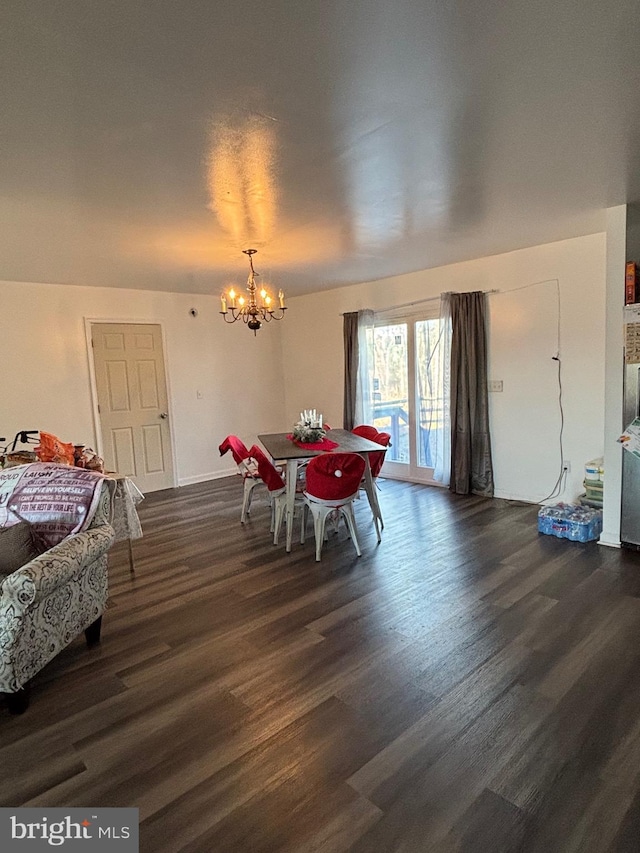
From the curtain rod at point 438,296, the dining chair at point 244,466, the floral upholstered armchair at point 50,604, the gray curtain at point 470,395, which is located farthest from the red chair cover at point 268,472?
the curtain rod at point 438,296

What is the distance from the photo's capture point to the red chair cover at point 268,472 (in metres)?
4.12

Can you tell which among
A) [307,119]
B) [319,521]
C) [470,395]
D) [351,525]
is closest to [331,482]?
[319,521]

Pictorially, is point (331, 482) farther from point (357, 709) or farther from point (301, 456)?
point (357, 709)

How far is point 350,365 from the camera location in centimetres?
645

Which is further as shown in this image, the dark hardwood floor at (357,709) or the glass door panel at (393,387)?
the glass door panel at (393,387)

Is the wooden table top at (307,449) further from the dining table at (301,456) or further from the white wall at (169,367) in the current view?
the white wall at (169,367)

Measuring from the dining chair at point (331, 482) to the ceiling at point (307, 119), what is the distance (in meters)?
1.73

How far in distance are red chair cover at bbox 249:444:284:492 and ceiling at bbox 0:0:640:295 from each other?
1749mm

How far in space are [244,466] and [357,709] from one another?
2.89 m

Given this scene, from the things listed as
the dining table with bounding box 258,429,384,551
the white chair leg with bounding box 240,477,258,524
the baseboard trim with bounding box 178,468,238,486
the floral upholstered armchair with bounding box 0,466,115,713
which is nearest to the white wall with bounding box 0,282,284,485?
the baseboard trim with bounding box 178,468,238,486

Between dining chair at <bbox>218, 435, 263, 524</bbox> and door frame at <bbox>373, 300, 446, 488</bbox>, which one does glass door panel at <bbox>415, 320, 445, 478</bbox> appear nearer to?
door frame at <bbox>373, 300, 446, 488</bbox>

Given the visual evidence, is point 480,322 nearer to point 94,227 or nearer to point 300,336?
point 300,336

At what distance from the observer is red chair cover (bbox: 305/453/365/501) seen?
3.67m

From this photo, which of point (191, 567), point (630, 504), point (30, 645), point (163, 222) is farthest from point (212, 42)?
point (630, 504)
